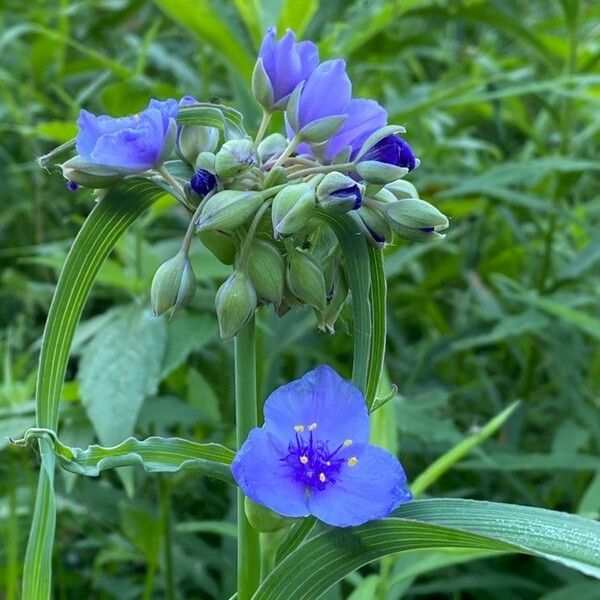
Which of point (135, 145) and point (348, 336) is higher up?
point (348, 336)

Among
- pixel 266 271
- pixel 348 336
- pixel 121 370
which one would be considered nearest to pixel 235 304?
pixel 266 271

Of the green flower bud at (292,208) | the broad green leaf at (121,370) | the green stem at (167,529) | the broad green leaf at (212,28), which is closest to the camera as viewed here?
the green flower bud at (292,208)

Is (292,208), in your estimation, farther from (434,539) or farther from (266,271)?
(434,539)

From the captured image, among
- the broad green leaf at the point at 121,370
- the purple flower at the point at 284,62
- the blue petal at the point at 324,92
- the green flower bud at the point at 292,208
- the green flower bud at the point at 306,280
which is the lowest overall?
the green flower bud at the point at 306,280

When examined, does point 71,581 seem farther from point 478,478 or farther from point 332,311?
point 332,311

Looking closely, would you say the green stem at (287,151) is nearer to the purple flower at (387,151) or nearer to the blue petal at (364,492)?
the purple flower at (387,151)

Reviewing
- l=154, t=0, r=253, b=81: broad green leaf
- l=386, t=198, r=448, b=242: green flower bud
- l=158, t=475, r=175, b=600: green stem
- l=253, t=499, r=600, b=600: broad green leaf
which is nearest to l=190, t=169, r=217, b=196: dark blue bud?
l=386, t=198, r=448, b=242: green flower bud

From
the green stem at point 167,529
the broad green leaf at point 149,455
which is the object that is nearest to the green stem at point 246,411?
the broad green leaf at point 149,455
